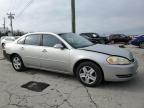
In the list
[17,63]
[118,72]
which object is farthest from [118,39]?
[118,72]

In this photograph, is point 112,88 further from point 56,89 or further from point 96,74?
point 56,89

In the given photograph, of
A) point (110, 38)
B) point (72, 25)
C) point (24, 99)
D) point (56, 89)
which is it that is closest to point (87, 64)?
point (56, 89)

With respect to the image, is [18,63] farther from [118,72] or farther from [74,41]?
[118,72]

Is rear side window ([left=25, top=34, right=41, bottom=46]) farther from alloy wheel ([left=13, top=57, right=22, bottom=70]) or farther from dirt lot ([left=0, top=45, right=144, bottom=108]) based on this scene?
dirt lot ([left=0, top=45, right=144, bottom=108])

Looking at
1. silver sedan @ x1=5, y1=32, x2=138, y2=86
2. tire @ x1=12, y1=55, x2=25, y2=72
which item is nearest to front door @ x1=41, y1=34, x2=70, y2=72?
silver sedan @ x1=5, y1=32, x2=138, y2=86

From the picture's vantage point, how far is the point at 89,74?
4703 millimetres

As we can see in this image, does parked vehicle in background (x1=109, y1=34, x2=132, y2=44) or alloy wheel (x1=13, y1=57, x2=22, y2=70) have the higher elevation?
parked vehicle in background (x1=109, y1=34, x2=132, y2=44)

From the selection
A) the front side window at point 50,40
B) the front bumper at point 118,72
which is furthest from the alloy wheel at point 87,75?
the front side window at point 50,40

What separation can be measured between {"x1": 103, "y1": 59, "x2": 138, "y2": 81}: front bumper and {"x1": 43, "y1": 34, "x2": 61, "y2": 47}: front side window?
1660mm

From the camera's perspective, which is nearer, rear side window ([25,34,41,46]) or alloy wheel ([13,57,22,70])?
rear side window ([25,34,41,46])

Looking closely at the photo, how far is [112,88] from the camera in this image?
4.61 metres

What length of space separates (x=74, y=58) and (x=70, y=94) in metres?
1.00

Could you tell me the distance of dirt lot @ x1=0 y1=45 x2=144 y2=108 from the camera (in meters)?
3.78

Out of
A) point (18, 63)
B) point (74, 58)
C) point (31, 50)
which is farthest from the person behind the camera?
point (18, 63)
